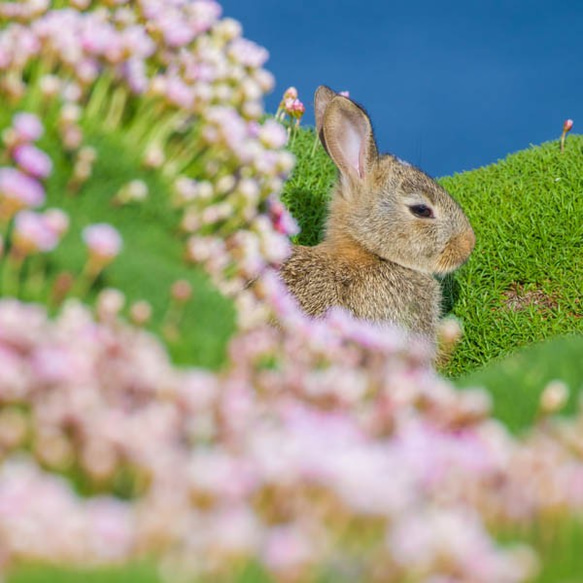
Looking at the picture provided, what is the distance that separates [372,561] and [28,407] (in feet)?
3.65

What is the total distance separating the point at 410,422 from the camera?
260cm

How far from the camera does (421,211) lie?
7.52 meters

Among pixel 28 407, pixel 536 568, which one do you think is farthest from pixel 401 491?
pixel 28 407

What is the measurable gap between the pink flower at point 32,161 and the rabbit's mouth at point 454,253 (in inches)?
179

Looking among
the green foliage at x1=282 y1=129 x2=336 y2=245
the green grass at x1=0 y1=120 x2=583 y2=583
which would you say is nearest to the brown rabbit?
the green grass at x1=0 y1=120 x2=583 y2=583

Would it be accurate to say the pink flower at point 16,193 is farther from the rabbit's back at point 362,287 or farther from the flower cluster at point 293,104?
the flower cluster at point 293,104

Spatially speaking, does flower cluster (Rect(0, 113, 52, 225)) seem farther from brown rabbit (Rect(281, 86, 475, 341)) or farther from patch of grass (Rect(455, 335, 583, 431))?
brown rabbit (Rect(281, 86, 475, 341))

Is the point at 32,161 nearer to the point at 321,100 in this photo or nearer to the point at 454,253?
the point at 321,100

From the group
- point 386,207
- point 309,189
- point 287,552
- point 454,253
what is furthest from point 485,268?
point 287,552

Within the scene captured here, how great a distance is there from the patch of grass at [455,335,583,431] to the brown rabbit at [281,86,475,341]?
2666 millimetres

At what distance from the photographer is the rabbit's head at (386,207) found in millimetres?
7426

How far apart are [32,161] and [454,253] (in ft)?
15.6

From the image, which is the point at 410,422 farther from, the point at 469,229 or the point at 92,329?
the point at 469,229

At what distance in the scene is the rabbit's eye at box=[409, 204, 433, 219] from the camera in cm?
749
